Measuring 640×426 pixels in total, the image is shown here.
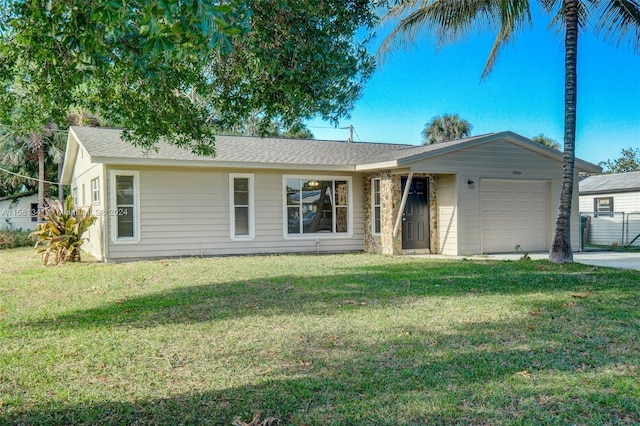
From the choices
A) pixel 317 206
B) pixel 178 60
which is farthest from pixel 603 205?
pixel 178 60

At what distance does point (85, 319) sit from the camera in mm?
6039

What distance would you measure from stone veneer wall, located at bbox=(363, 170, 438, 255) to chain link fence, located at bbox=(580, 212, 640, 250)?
6.57m

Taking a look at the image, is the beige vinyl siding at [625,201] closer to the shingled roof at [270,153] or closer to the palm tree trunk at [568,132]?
the shingled roof at [270,153]

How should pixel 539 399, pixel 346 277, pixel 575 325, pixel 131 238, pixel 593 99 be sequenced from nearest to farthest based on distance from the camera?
pixel 539 399
pixel 575 325
pixel 346 277
pixel 131 238
pixel 593 99

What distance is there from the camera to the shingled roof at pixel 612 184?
19.8m

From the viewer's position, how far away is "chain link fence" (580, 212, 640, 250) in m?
17.9

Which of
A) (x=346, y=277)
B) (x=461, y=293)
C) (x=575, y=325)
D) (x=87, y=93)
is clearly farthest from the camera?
(x=346, y=277)

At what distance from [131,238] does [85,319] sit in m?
6.70

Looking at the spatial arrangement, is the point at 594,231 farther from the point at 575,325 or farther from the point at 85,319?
the point at 85,319

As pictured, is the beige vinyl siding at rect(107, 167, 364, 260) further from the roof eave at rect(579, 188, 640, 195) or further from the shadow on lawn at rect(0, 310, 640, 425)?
the roof eave at rect(579, 188, 640, 195)

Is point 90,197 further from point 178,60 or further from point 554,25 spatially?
point 554,25

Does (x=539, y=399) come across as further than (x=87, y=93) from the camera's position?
No

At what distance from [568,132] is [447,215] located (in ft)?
13.0

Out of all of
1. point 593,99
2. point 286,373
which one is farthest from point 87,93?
point 593,99
